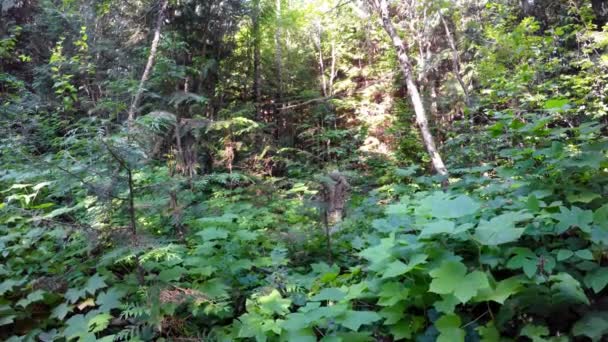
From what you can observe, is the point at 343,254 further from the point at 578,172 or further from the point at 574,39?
the point at 574,39

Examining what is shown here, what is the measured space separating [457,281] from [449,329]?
0.22 m

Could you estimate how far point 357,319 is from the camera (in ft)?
5.67

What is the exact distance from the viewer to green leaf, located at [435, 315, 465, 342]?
160 cm

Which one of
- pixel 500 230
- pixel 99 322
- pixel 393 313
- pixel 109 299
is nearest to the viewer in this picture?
pixel 500 230

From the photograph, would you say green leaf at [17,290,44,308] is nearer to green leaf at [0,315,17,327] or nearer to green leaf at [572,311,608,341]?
green leaf at [0,315,17,327]

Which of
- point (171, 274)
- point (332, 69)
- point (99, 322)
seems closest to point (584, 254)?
point (171, 274)

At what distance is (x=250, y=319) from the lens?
1949 mm

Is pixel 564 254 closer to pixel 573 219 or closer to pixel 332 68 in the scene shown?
pixel 573 219

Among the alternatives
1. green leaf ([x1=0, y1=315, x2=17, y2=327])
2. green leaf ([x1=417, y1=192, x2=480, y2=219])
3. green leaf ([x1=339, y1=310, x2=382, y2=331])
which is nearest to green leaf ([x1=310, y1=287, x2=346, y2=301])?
green leaf ([x1=339, y1=310, x2=382, y2=331])

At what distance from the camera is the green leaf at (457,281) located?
154 centimetres

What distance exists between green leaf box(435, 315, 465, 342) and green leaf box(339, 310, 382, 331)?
0.27 meters

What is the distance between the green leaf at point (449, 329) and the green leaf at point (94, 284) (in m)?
2.00

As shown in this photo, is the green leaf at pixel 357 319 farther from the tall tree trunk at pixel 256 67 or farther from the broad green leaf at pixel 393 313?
the tall tree trunk at pixel 256 67

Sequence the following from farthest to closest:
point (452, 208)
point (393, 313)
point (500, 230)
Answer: point (452, 208)
point (393, 313)
point (500, 230)
